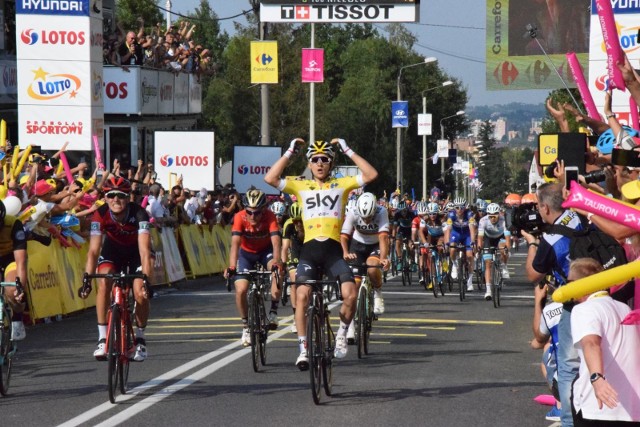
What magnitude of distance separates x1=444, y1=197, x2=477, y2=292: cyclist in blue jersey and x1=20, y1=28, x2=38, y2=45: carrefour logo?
8.37 meters

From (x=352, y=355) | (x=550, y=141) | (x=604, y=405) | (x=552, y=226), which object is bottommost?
(x=352, y=355)

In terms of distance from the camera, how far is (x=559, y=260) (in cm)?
868

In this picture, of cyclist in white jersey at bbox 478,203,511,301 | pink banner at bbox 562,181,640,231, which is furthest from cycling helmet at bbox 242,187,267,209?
cyclist in white jersey at bbox 478,203,511,301

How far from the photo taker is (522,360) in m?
14.0

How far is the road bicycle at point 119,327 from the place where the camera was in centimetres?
1069

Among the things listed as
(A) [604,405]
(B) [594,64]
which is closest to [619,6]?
(B) [594,64]

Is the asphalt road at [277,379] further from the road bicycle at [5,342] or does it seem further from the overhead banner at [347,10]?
the overhead banner at [347,10]

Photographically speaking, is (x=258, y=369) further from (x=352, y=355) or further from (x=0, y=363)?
(x=0, y=363)

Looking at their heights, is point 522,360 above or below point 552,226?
below

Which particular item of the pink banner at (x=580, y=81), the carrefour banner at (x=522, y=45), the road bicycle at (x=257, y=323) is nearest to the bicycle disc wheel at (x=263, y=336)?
the road bicycle at (x=257, y=323)

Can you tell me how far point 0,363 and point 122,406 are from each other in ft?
3.54

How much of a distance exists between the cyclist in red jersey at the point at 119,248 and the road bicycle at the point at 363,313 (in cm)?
279

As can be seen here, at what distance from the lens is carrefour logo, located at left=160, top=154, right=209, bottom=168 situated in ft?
107

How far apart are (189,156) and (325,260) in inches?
819
